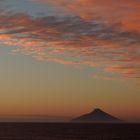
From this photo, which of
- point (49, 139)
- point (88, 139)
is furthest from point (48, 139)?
point (88, 139)

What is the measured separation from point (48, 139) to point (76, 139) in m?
6.98

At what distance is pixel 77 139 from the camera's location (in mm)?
121500

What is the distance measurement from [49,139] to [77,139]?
6.99m

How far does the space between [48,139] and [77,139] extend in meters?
7.23

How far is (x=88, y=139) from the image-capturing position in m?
121

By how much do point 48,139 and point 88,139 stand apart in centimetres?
996

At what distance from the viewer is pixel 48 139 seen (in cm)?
12106

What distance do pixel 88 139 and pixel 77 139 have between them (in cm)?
275

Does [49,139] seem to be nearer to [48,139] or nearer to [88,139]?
[48,139]

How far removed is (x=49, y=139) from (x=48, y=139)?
50cm

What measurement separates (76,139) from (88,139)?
2.99 metres

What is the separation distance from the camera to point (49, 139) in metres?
122
